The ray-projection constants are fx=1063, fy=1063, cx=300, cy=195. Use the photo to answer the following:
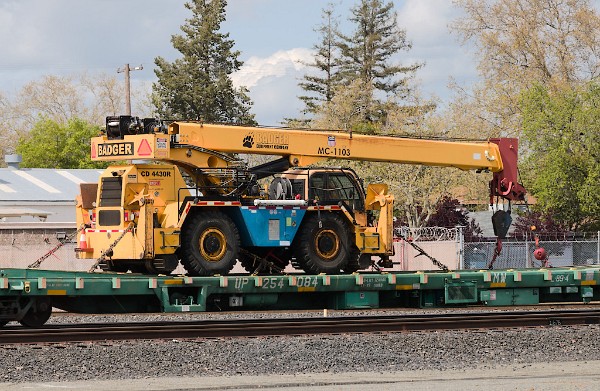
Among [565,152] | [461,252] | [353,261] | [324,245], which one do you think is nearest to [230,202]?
[324,245]

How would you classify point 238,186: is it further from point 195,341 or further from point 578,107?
point 578,107

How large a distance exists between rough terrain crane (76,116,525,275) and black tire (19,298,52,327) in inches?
61.6

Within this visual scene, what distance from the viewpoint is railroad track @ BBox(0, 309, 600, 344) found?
1767cm

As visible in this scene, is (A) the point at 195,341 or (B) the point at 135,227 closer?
(A) the point at 195,341

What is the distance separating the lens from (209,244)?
19375 mm

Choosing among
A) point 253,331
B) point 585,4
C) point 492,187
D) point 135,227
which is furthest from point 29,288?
point 585,4

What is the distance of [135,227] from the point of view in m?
19.2

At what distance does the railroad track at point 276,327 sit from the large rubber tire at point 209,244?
107cm

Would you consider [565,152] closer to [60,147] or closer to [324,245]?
[324,245]

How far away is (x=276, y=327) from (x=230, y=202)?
8.08ft

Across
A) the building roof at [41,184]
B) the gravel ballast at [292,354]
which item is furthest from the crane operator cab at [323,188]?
the building roof at [41,184]

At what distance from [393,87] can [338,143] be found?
7368 centimetres

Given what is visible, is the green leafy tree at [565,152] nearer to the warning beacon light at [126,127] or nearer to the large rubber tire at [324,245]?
the large rubber tire at [324,245]

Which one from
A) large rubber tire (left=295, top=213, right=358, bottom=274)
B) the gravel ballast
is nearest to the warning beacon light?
large rubber tire (left=295, top=213, right=358, bottom=274)
